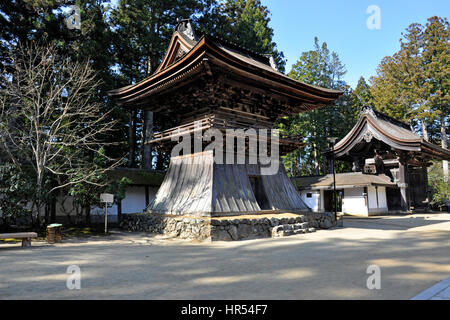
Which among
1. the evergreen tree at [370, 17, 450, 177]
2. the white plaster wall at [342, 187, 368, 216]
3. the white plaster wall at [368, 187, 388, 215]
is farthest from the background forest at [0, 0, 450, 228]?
the white plaster wall at [342, 187, 368, 216]

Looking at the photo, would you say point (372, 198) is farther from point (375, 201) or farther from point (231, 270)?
point (231, 270)

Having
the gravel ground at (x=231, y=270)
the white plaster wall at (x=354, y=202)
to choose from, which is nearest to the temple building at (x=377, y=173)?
the white plaster wall at (x=354, y=202)

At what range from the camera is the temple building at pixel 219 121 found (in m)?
12.0

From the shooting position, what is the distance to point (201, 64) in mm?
11227

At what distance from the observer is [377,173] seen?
25156 mm

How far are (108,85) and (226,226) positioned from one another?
14.7 m

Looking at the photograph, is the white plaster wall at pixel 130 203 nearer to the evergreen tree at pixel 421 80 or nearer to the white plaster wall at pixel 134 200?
the white plaster wall at pixel 134 200

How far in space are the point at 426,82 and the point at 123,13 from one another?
32253 millimetres

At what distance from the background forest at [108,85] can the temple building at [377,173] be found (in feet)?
7.91

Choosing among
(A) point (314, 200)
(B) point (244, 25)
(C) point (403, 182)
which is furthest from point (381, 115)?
(B) point (244, 25)

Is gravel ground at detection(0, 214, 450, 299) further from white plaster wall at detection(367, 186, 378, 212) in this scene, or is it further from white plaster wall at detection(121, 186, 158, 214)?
white plaster wall at detection(367, 186, 378, 212)

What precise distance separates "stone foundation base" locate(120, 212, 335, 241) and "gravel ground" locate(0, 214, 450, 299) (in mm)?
1264
